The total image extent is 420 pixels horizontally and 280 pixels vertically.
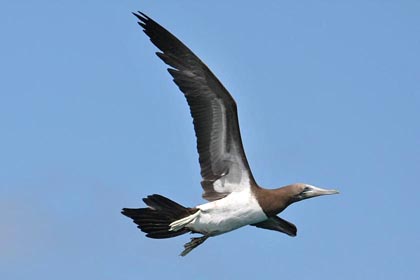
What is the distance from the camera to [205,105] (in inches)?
993

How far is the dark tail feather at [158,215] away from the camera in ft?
82.6

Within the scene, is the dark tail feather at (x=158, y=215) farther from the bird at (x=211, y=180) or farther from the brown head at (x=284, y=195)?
the brown head at (x=284, y=195)

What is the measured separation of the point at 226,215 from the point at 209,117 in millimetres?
1751

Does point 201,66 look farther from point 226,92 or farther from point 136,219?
point 136,219

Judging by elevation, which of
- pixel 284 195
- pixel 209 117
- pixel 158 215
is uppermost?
pixel 209 117

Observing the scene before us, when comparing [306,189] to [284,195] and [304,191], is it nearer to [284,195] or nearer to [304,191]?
[304,191]

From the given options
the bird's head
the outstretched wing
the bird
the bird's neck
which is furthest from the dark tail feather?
the bird's head

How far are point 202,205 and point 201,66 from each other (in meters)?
2.48

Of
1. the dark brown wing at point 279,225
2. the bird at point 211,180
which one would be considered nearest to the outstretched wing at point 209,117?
the bird at point 211,180

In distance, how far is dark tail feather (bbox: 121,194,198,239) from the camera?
82.6 ft

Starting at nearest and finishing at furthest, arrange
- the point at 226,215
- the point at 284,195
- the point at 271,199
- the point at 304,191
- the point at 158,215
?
1. the point at 226,215
2. the point at 158,215
3. the point at 271,199
4. the point at 284,195
5. the point at 304,191

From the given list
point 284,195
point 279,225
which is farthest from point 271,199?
point 279,225

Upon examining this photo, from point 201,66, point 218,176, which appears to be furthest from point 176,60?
point 218,176

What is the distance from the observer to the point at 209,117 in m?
25.3
